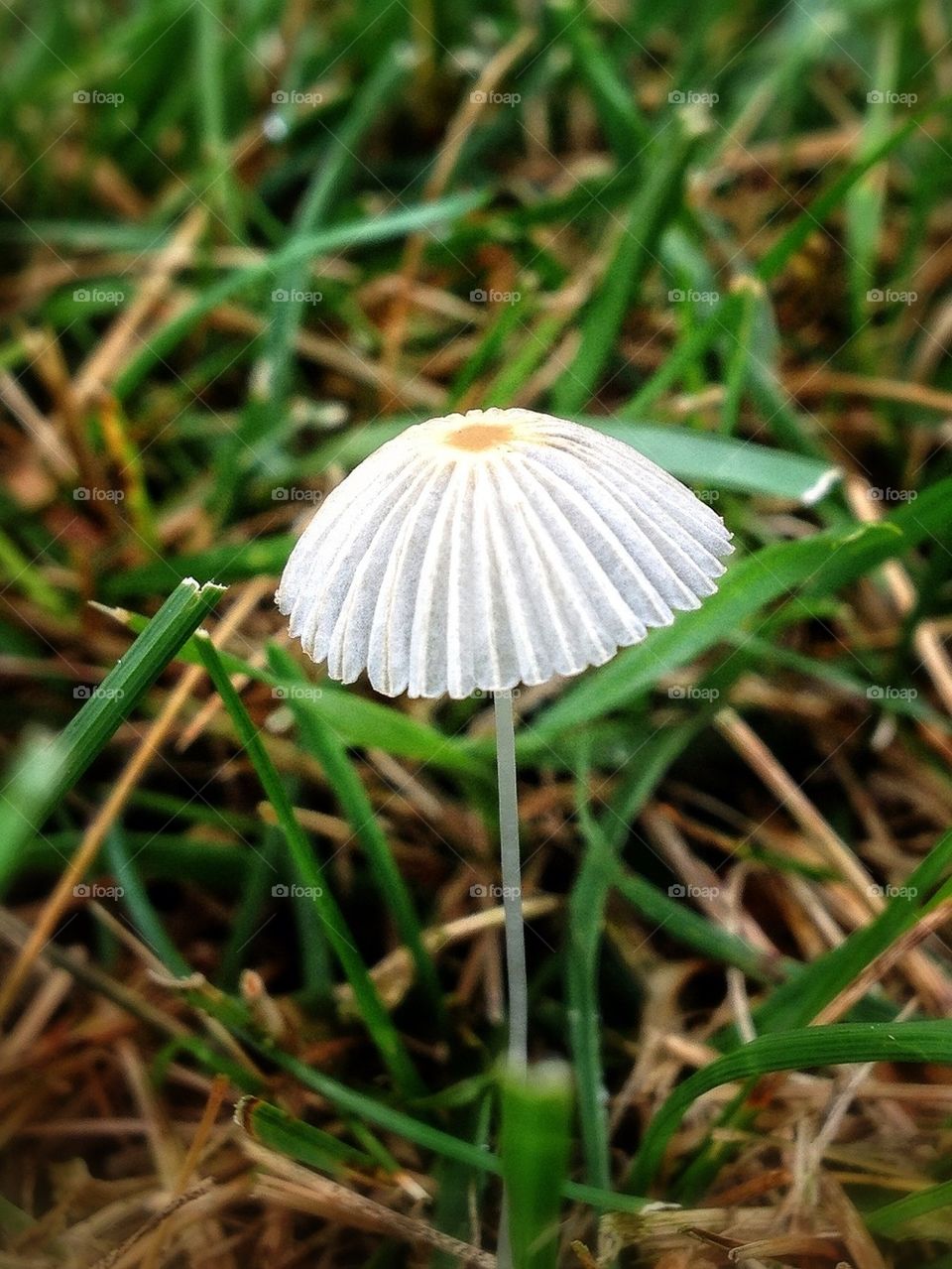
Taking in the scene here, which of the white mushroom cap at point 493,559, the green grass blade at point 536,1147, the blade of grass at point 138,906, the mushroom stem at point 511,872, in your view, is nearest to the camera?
the green grass blade at point 536,1147

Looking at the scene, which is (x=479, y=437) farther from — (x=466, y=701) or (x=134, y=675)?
(x=466, y=701)

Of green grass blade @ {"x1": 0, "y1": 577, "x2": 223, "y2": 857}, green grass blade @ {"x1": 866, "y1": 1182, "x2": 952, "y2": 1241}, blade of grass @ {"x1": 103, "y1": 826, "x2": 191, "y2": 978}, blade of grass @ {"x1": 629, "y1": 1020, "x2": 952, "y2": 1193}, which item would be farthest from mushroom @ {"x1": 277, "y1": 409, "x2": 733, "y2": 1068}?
blade of grass @ {"x1": 103, "y1": 826, "x2": 191, "y2": 978}

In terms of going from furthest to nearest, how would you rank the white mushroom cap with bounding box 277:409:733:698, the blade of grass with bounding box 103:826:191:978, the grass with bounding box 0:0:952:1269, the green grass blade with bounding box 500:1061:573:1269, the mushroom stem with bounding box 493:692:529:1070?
the blade of grass with bounding box 103:826:191:978 < the grass with bounding box 0:0:952:1269 < the mushroom stem with bounding box 493:692:529:1070 < the white mushroom cap with bounding box 277:409:733:698 < the green grass blade with bounding box 500:1061:573:1269

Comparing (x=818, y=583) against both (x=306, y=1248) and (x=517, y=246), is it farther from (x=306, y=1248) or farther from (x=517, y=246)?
(x=306, y=1248)

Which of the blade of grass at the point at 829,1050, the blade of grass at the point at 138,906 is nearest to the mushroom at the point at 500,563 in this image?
the blade of grass at the point at 829,1050

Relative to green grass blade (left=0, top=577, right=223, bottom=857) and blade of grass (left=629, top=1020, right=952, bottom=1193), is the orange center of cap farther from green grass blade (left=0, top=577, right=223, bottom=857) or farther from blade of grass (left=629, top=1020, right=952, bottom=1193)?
blade of grass (left=629, top=1020, right=952, bottom=1193)

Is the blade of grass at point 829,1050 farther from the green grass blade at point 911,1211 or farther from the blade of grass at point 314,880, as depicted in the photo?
the blade of grass at point 314,880

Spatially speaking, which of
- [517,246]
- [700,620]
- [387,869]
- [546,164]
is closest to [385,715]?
[387,869]

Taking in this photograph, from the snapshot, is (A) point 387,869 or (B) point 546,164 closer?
(A) point 387,869
